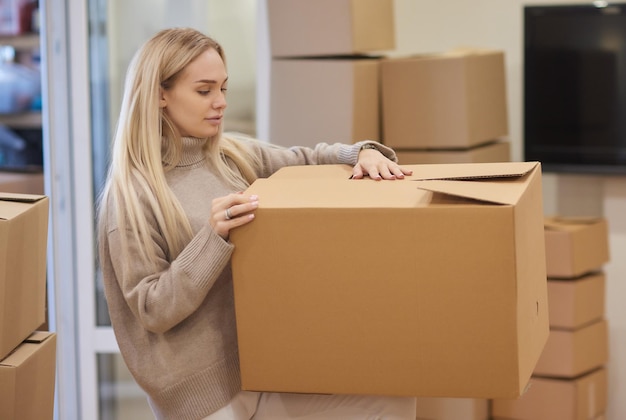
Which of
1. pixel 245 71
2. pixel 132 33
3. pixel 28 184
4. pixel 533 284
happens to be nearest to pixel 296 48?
pixel 245 71

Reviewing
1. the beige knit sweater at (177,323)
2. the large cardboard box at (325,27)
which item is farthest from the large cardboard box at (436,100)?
the beige knit sweater at (177,323)

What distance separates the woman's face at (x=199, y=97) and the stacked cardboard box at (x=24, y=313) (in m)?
0.29

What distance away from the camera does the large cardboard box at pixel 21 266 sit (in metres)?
1.44

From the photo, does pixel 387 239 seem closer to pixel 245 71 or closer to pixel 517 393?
pixel 517 393

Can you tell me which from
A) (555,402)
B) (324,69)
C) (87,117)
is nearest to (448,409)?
(555,402)

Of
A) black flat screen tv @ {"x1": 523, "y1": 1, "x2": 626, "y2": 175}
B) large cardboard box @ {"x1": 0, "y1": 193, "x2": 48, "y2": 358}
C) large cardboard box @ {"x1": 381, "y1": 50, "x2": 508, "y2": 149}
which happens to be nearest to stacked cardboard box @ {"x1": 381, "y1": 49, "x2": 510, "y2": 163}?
large cardboard box @ {"x1": 381, "y1": 50, "x2": 508, "y2": 149}

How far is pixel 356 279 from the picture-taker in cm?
132

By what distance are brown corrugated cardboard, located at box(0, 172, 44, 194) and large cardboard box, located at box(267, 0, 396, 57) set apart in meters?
1.01

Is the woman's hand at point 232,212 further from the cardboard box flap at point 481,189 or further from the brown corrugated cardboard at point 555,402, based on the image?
the brown corrugated cardboard at point 555,402

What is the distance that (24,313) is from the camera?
154 cm

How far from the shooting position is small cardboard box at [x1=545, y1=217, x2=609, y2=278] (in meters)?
2.74

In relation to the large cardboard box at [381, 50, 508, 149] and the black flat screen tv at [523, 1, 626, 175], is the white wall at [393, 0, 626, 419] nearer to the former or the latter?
the black flat screen tv at [523, 1, 626, 175]

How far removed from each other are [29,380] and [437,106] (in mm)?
1529

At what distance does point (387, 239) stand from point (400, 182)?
0.63ft
